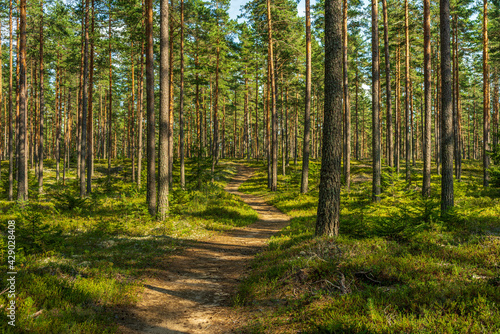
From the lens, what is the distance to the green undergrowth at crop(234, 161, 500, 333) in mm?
3504

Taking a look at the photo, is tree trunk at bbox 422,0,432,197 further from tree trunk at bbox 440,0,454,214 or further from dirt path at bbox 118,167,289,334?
dirt path at bbox 118,167,289,334

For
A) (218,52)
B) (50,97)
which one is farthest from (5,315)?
(50,97)

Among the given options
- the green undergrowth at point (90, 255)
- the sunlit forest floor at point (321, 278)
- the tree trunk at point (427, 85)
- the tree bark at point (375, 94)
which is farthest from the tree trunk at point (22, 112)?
the tree trunk at point (427, 85)

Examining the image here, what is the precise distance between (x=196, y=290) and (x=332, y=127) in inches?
208

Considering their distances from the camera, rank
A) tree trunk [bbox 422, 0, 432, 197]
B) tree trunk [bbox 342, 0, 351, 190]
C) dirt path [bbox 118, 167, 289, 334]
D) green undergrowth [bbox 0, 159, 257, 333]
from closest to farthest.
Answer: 1. green undergrowth [bbox 0, 159, 257, 333]
2. dirt path [bbox 118, 167, 289, 334]
3. tree trunk [bbox 422, 0, 432, 197]
4. tree trunk [bbox 342, 0, 351, 190]

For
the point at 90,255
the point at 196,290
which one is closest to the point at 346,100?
the point at 196,290

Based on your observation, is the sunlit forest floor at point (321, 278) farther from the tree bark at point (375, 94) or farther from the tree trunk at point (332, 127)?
the tree bark at point (375, 94)

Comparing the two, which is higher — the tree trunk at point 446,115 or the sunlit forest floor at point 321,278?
the tree trunk at point 446,115

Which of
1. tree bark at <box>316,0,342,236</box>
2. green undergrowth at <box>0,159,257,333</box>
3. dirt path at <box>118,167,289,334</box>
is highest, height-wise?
tree bark at <box>316,0,342,236</box>

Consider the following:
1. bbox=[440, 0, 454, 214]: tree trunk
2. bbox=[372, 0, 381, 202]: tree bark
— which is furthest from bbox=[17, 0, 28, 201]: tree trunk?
bbox=[440, 0, 454, 214]: tree trunk

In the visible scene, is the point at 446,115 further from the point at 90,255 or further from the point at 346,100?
the point at 90,255

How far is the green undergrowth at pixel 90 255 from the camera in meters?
3.97

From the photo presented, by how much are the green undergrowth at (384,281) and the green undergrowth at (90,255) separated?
252 cm

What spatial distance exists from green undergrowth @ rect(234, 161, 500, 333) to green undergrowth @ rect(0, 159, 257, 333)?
2.52 meters
